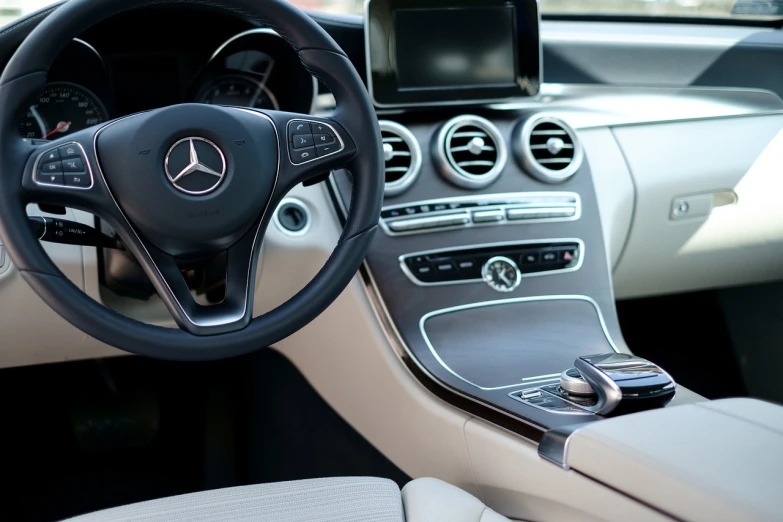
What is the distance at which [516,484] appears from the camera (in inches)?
43.4

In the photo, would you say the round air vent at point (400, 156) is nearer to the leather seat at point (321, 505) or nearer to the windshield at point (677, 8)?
the leather seat at point (321, 505)

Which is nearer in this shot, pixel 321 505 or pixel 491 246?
pixel 321 505

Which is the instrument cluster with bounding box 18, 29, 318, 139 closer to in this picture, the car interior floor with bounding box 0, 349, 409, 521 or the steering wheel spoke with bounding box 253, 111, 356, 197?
the steering wheel spoke with bounding box 253, 111, 356, 197

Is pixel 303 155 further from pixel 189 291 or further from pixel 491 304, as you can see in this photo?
pixel 491 304

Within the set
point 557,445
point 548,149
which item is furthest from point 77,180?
point 548,149

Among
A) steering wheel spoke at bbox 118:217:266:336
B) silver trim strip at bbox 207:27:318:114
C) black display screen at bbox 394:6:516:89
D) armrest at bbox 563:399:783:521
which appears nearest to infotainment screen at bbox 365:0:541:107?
black display screen at bbox 394:6:516:89

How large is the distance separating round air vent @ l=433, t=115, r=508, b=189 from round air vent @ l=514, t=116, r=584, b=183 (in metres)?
0.04

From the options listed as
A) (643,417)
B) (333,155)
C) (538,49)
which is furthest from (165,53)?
(643,417)

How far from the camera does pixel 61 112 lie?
4.35ft

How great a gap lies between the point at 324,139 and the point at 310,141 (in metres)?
0.02

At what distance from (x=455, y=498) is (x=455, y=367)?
329 mm

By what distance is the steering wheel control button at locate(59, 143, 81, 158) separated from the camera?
977 millimetres

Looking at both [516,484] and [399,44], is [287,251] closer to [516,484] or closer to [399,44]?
[399,44]

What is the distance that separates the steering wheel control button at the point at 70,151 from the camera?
98 cm
